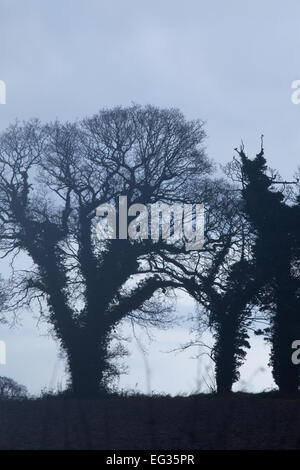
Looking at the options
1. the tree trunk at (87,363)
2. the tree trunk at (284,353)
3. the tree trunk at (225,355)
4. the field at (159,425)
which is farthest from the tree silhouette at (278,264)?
the field at (159,425)

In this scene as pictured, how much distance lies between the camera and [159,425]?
16016mm

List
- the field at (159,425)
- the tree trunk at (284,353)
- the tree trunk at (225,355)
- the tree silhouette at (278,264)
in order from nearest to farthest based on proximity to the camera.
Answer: the field at (159,425), the tree trunk at (284,353), the tree silhouette at (278,264), the tree trunk at (225,355)

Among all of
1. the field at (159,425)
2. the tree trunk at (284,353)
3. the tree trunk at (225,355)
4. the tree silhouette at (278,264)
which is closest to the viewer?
the field at (159,425)

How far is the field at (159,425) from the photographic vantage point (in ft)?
46.3

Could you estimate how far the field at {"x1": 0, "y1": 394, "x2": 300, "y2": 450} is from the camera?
14102mm

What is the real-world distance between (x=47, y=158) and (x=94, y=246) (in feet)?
17.1

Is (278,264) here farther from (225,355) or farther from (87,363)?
(87,363)

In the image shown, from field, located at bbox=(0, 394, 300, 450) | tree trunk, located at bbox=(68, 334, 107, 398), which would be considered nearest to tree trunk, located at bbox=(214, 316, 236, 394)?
tree trunk, located at bbox=(68, 334, 107, 398)

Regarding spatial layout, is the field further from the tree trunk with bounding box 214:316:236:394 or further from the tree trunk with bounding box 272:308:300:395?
the tree trunk with bounding box 214:316:236:394

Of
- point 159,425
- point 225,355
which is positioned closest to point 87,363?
point 225,355

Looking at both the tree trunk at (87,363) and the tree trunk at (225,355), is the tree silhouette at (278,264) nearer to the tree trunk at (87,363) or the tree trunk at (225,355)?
the tree trunk at (225,355)

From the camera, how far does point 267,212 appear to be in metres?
31.7

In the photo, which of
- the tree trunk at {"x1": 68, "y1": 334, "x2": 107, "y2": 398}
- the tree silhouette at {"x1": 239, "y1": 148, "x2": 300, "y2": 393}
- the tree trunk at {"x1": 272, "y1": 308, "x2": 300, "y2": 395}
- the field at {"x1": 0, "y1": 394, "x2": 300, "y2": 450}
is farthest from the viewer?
the tree trunk at {"x1": 68, "y1": 334, "x2": 107, "y2": 398}
